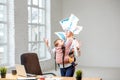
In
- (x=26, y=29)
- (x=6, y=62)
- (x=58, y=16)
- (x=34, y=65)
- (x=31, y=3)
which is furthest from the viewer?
(x=58, y=16)

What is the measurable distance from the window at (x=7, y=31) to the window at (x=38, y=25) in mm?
1249

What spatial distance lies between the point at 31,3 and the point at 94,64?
3619 mm

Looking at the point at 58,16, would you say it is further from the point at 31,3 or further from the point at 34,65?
the point at 34,65

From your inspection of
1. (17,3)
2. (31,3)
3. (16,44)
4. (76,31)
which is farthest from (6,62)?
(76,31)

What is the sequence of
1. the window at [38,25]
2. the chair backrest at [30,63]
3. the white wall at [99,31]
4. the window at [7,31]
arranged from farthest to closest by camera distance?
the white wall at [99,31], the window at [38,25], the window at [7,31], the chair backrest at [30,63]

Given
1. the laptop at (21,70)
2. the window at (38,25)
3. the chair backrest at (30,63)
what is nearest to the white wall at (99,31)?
the window at (38,25)

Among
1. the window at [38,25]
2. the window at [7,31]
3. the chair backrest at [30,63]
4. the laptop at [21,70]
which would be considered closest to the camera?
the laptop at [21,70]

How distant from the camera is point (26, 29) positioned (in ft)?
24.8

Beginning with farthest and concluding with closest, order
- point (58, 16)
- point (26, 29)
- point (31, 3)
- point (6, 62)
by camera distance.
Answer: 1. point (58, 16)
2. point (31, 3)
3. point (26, 29)
4. point (6, 62)

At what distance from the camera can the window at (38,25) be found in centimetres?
836

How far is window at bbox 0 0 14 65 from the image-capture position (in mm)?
6930

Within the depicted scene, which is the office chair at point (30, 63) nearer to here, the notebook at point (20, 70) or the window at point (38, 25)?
the notebook at point (20, 70)

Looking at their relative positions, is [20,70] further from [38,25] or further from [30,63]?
[38,25]

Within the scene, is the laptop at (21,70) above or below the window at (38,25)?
below
